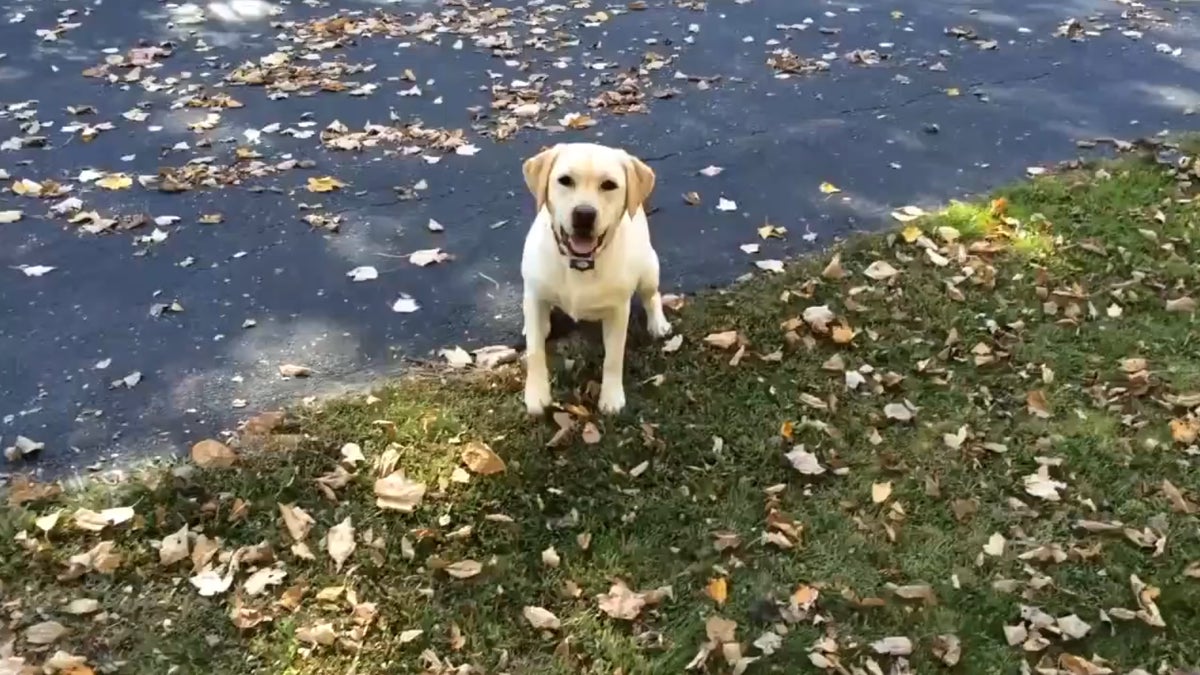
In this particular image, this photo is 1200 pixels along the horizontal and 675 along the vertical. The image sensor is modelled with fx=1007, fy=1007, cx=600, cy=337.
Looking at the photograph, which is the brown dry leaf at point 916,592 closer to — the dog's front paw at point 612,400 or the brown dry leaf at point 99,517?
the dog's front paw at point 612,400

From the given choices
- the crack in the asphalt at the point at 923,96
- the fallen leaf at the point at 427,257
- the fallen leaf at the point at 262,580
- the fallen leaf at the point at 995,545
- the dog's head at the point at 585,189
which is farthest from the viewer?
the crack in the asphalt at the point at 923,96

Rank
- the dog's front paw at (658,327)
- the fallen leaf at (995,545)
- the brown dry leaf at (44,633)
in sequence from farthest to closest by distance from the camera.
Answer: the dog's front paw at (658,327) < the fallen leaf at (995,545) < the brown dry leaf at (44,633)

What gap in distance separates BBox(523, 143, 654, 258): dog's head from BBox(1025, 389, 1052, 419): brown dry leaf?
5.80ft

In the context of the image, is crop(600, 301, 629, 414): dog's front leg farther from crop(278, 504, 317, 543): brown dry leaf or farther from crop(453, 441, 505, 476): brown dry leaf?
crop(278, 504, 317, 543): brown dry leaf

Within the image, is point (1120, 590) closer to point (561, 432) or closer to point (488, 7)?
point (561, 432)

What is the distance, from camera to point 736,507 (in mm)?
3455

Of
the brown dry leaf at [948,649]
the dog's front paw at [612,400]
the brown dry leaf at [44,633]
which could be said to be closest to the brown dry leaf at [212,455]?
the brown dry leaf at [44,633]

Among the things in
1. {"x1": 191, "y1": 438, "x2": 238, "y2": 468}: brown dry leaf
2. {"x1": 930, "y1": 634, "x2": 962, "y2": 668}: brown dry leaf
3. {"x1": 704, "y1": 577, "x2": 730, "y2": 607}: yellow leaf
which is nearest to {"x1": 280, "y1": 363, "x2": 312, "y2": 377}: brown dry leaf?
{"x1": 191, "y1": 438, "x2": 238, "y2": 468}: brown dry leaf

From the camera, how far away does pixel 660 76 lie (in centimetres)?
705

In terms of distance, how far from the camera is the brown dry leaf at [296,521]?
10.6 ft

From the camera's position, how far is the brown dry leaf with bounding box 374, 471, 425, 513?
3367mm

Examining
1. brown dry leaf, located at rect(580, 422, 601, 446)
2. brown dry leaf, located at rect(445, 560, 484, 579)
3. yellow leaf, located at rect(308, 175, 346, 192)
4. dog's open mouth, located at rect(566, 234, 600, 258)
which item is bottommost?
brown dry leaf, located at rect(445, 560, 484, 579)

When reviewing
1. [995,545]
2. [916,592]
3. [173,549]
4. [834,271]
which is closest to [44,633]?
[173,549]

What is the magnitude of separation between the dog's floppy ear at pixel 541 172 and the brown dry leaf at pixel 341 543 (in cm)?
129
